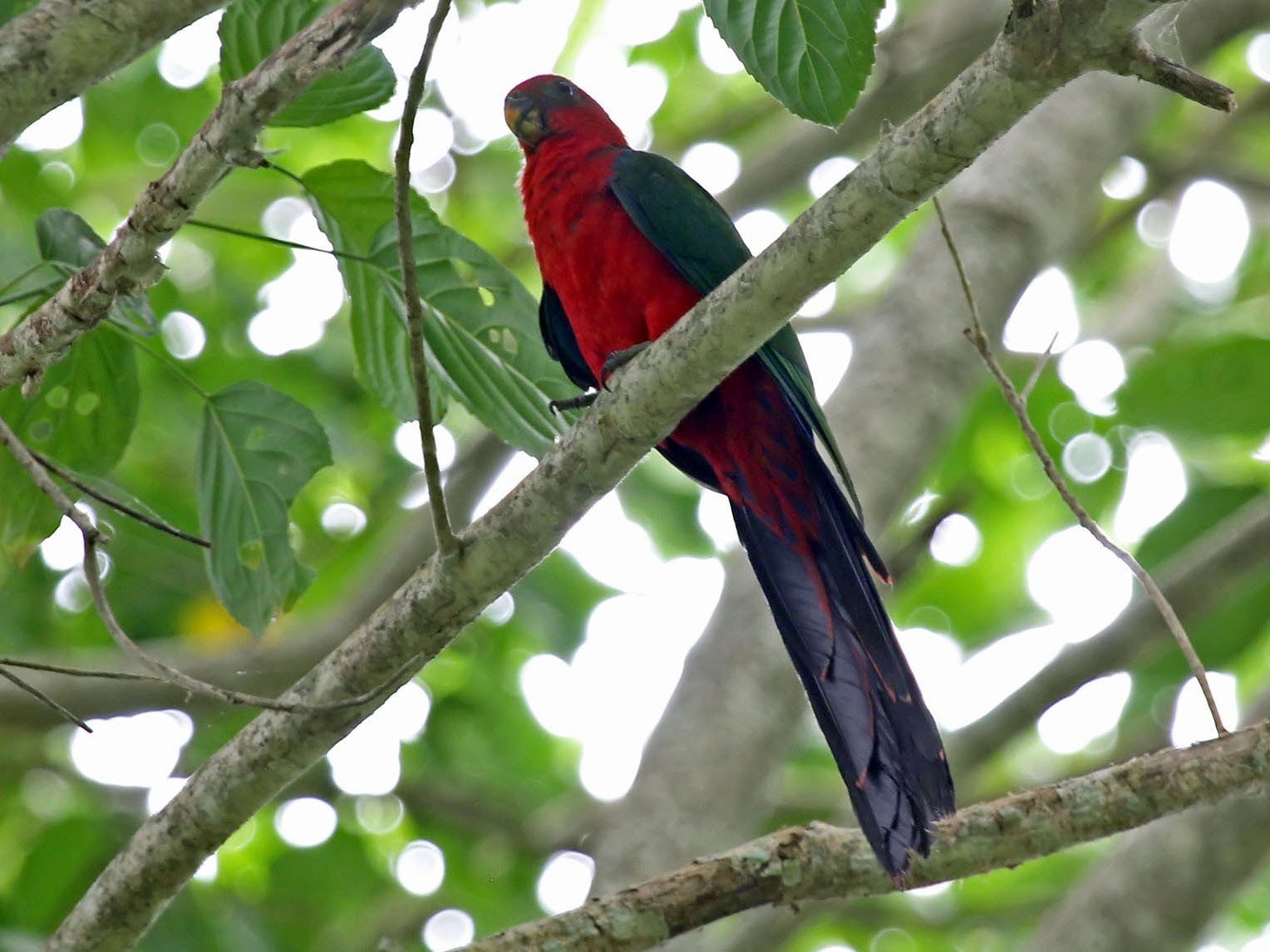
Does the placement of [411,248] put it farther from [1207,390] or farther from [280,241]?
[1207,390]

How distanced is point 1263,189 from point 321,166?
455 cm

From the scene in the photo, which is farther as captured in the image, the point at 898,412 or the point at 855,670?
the point at 898,412

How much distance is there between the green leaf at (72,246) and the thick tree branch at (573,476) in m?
0.67

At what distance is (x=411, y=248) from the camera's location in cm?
193

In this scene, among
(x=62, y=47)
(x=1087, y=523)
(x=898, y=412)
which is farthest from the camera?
(x=898, y=412)

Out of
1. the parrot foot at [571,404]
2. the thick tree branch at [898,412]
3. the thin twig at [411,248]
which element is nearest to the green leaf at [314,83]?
the thin twig at [411,248]

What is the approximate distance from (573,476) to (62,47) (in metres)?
0.96

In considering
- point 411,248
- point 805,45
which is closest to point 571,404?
point 411,248

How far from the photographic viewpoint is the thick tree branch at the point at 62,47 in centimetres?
170

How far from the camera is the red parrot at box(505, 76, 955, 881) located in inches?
107

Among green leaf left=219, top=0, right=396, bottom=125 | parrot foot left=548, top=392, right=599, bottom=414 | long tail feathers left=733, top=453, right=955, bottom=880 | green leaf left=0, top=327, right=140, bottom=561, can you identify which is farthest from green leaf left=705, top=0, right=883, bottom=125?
green leaf left=0, top=327, right=140, bottom=561

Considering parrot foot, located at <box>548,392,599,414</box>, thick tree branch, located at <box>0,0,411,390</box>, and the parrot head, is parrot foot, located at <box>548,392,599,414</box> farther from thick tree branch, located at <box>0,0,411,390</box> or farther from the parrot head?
the parrot head

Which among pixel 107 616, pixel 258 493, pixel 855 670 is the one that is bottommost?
pixel 107 616

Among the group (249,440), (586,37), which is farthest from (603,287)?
(586,37)
